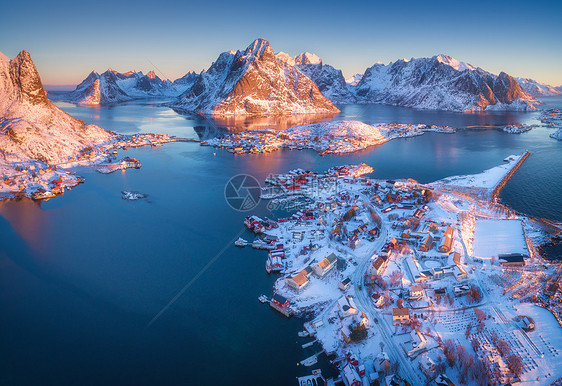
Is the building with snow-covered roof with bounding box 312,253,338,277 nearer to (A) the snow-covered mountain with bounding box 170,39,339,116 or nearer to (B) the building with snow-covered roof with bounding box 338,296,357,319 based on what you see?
(B) the building with snow-covered roof with bounding box 338,296,357,319

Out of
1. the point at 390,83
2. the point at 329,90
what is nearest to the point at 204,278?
the point at 329,90

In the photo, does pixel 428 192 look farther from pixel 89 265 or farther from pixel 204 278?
pixel 89 265

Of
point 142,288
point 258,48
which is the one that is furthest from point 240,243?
point 258,48

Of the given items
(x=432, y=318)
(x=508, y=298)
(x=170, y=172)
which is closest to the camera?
(x=432, y=318)

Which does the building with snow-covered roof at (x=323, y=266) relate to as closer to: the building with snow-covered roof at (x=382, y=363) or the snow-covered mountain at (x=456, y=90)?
the building with snow-covered roof at (x=382, y=363)

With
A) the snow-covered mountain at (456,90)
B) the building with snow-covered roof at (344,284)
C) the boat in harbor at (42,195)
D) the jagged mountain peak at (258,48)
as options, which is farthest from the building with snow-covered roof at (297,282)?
the snow-covered mountain at (456,90)

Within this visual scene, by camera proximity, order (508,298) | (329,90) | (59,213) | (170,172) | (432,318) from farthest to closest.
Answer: (329,90) → (170,172) → (59,213) → (508,298) → (432,318)

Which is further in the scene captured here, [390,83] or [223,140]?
[390,83]
